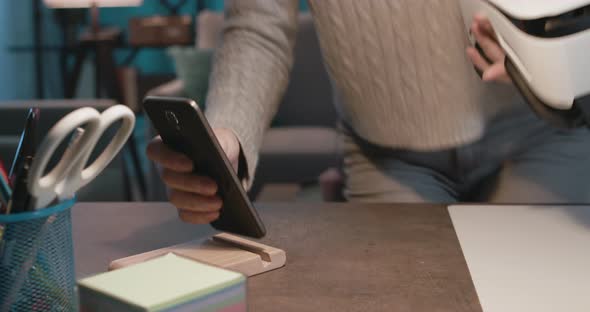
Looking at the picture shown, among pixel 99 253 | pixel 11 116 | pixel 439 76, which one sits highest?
pixel 439 76

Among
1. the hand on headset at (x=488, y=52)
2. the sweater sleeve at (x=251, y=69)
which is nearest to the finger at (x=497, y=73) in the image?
the hand on headset at (x=488, y=52)

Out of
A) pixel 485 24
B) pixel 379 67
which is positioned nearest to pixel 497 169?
pixel 379 67

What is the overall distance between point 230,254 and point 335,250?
0.34 ft

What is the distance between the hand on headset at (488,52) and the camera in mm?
742

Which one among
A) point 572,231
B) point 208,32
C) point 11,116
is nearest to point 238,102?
point 572,231

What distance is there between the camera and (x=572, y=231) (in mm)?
731

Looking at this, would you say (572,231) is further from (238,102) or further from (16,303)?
(16,303)

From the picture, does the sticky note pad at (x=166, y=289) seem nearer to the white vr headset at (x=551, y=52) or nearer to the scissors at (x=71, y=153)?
the scissors at (x=71, y=153)

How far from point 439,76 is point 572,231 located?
0.98ft

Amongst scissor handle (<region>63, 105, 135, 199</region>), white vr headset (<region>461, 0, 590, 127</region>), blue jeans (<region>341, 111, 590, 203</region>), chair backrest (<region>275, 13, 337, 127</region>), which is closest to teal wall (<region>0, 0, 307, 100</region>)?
chair backrest (<region>275, 13, 337, 127</region>)

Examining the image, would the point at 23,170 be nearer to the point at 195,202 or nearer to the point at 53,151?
the point at 53,151

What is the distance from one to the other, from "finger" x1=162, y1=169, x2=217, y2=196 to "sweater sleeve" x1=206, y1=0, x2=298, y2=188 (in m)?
0.15

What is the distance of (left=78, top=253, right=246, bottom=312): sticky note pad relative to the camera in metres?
0.40

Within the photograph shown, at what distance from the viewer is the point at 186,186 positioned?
2.15ft
